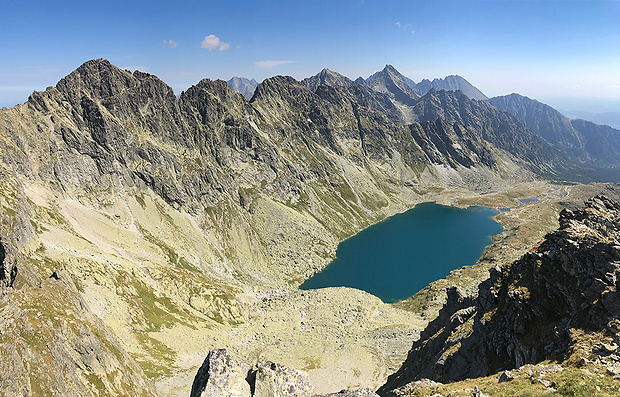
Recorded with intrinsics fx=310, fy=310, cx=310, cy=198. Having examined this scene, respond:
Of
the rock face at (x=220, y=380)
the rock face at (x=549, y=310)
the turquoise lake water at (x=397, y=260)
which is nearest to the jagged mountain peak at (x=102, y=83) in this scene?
the turquoise lake water at (x=397, y=260)

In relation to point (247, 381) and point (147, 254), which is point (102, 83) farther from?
point (247, 381)

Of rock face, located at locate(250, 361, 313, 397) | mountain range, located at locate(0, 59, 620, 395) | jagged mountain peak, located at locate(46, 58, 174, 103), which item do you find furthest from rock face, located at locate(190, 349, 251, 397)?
jagged mountain peak, located at locate(46, 58, 174, 103)

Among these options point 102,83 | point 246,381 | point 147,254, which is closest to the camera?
point 246,381

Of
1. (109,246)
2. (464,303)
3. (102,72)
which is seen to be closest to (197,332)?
(109,246)

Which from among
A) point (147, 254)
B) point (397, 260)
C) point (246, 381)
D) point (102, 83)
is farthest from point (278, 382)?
point (102, 83)

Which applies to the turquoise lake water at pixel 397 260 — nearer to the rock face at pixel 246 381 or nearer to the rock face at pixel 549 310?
the rock face at pixel 549 310

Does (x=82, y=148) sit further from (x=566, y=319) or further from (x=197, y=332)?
(x=566, y=319)
